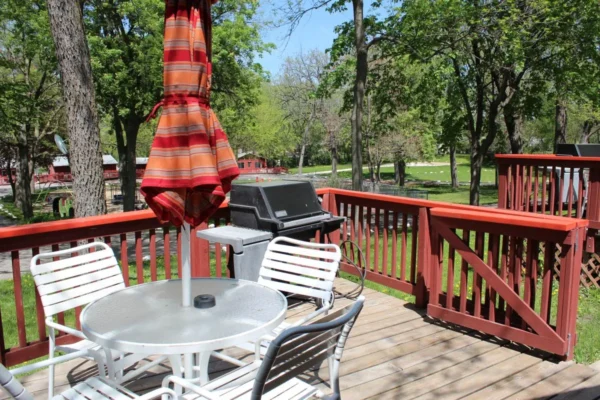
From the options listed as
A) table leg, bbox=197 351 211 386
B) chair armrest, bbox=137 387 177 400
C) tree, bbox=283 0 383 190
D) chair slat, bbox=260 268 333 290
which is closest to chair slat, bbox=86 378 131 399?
chair armrest, bbox=137 387 177 400

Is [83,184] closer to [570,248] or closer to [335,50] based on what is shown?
[570,248]

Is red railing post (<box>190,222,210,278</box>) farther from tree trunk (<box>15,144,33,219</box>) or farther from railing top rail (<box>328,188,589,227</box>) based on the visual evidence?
tree trunk (<box>15,144,33,219</box>)

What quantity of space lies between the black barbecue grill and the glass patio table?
1293mm

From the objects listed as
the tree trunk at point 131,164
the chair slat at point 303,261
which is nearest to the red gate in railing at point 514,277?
the chair slat at point 303,261

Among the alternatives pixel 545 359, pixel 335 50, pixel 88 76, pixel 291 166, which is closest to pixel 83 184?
pixel 88 76

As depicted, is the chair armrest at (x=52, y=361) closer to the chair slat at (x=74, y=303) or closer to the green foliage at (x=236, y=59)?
the chair slat at (x=74, y=303)

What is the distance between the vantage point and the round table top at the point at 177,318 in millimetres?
2057

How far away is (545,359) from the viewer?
336 cm

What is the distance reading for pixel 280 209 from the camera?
13.9ft

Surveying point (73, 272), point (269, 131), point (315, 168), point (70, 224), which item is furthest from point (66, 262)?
point (315, 168)

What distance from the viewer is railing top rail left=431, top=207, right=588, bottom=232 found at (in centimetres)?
312

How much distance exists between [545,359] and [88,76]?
18.1ft

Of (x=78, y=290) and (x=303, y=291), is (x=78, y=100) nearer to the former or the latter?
(x=78, y=290)

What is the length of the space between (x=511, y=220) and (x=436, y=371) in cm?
121
